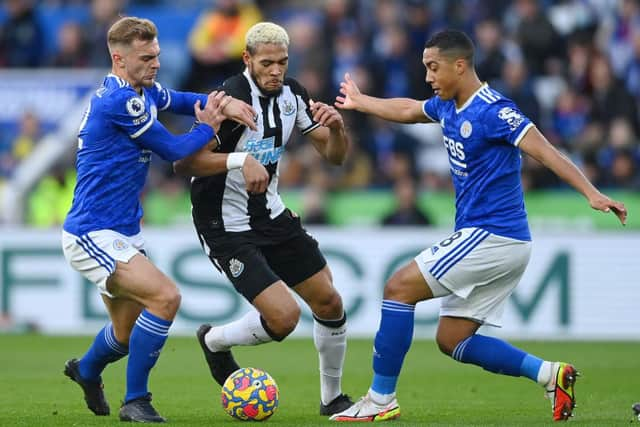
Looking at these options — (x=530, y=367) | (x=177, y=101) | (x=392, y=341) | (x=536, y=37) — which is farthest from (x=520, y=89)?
(x=392, y=341)

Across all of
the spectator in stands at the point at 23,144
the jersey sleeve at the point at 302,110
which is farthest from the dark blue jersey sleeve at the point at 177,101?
the spectator in stands at the point at 23,144

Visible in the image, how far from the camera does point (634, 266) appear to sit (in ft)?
48.4

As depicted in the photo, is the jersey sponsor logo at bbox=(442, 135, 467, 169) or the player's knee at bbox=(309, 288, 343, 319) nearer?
the jersey sponsor logo at bbox=(442, 135, 467, 169)

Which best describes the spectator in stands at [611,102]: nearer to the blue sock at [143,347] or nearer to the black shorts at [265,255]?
the black shorts at [265,255]

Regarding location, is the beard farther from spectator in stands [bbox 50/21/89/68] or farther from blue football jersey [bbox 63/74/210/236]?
spectator in stands [bbox 50/21/89/68]

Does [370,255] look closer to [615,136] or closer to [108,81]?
[615,136]

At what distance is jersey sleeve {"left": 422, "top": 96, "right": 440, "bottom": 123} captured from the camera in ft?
27.1

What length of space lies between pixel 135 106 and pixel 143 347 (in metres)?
1.50

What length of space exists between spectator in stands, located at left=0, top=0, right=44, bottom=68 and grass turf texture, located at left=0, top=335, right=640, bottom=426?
6.82 m

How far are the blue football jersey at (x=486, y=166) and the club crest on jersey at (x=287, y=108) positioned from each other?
1.18 metres

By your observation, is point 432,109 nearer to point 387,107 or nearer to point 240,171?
point 387,107

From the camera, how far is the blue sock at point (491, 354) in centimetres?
793

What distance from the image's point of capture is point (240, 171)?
27.7 ft

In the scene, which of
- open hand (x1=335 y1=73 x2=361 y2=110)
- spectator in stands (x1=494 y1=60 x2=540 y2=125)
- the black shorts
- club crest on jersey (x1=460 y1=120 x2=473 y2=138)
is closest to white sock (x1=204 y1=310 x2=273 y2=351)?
the black shorts
